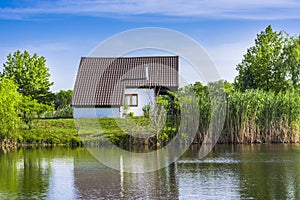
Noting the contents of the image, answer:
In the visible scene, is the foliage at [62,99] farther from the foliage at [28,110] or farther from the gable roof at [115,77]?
the foliage at [28,110]

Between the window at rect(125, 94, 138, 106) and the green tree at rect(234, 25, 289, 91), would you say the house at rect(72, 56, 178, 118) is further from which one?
the green tree at rect(234, 25, 289, 91)

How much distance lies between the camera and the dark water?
16688mm

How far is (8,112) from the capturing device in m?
31.3

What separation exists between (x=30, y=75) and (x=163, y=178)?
98.5 feet

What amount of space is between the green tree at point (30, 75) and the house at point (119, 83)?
503 cm

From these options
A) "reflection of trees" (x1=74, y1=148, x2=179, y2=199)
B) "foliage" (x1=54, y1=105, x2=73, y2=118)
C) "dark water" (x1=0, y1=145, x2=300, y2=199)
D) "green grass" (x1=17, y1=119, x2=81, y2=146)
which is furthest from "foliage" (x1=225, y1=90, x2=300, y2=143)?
"foliage" (x1=54, y1=105, x2=73, y2=118)

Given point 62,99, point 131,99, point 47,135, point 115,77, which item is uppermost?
point 115,77

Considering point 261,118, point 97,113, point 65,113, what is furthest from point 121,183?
point 65,113

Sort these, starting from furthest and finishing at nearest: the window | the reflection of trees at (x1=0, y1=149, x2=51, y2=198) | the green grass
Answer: the window → the green grass → the reflection of trees at (x1=0, y1=149, x2=51, y2=198)

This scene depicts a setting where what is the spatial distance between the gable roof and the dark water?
1371cm

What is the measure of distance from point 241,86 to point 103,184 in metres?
28.2

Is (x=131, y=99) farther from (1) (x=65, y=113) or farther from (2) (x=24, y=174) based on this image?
(2) (x=24, y=174)

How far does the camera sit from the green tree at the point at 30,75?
4700 cm

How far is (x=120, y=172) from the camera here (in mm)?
21609
